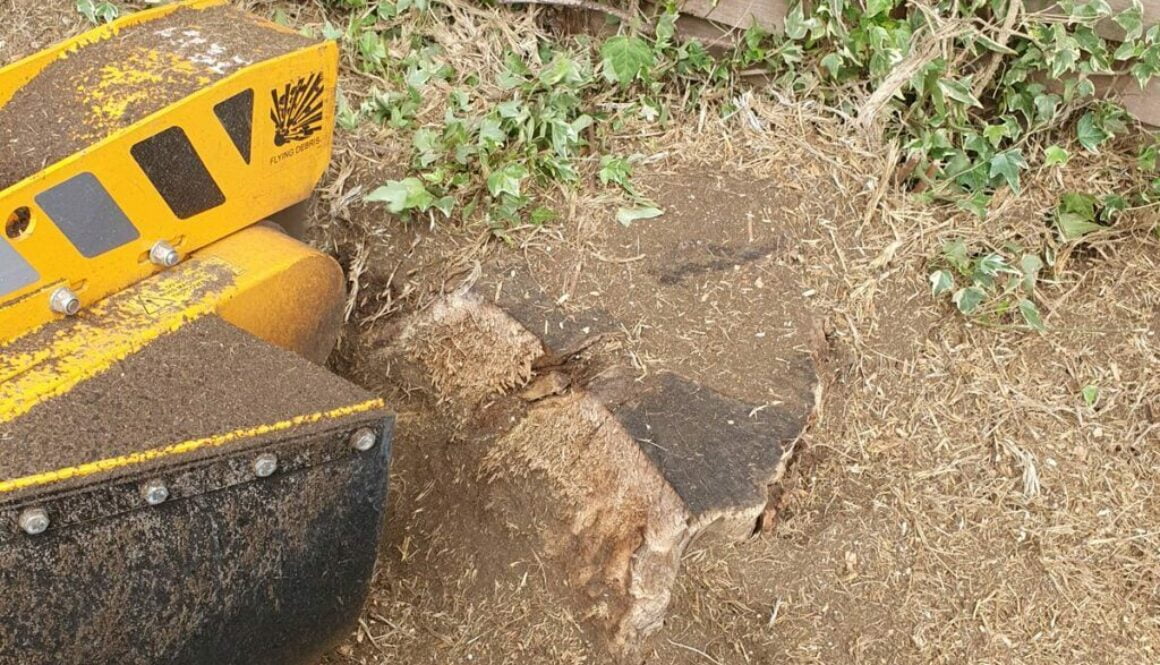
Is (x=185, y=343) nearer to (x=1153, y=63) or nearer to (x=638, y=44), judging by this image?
(x=638, y=44)

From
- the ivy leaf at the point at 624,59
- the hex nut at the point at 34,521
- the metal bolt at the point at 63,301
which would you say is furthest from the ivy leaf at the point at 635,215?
the hex nut at the point at 34,521

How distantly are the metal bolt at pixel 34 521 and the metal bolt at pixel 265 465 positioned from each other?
31cm

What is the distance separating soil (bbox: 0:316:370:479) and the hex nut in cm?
6

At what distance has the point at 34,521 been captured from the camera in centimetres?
143

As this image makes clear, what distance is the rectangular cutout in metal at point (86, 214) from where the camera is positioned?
170 centimetres

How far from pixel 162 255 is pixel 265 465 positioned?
50cm

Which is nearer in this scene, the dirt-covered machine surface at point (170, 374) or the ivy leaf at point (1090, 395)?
the dirt-covered machine surface at point (170, 374)

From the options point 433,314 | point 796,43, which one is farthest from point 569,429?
point 796,43

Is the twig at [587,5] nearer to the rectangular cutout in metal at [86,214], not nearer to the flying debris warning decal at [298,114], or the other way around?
the flying debris warning decal at [298,114]

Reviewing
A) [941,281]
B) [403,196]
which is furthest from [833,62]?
[403,196]

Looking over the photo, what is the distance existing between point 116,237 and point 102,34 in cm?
50

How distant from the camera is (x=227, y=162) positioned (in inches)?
78.5

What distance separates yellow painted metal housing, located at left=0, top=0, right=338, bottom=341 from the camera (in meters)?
1.69

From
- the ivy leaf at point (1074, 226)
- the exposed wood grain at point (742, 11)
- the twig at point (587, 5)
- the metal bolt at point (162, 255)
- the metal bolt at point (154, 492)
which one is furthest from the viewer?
the twig at point (587, 5)
